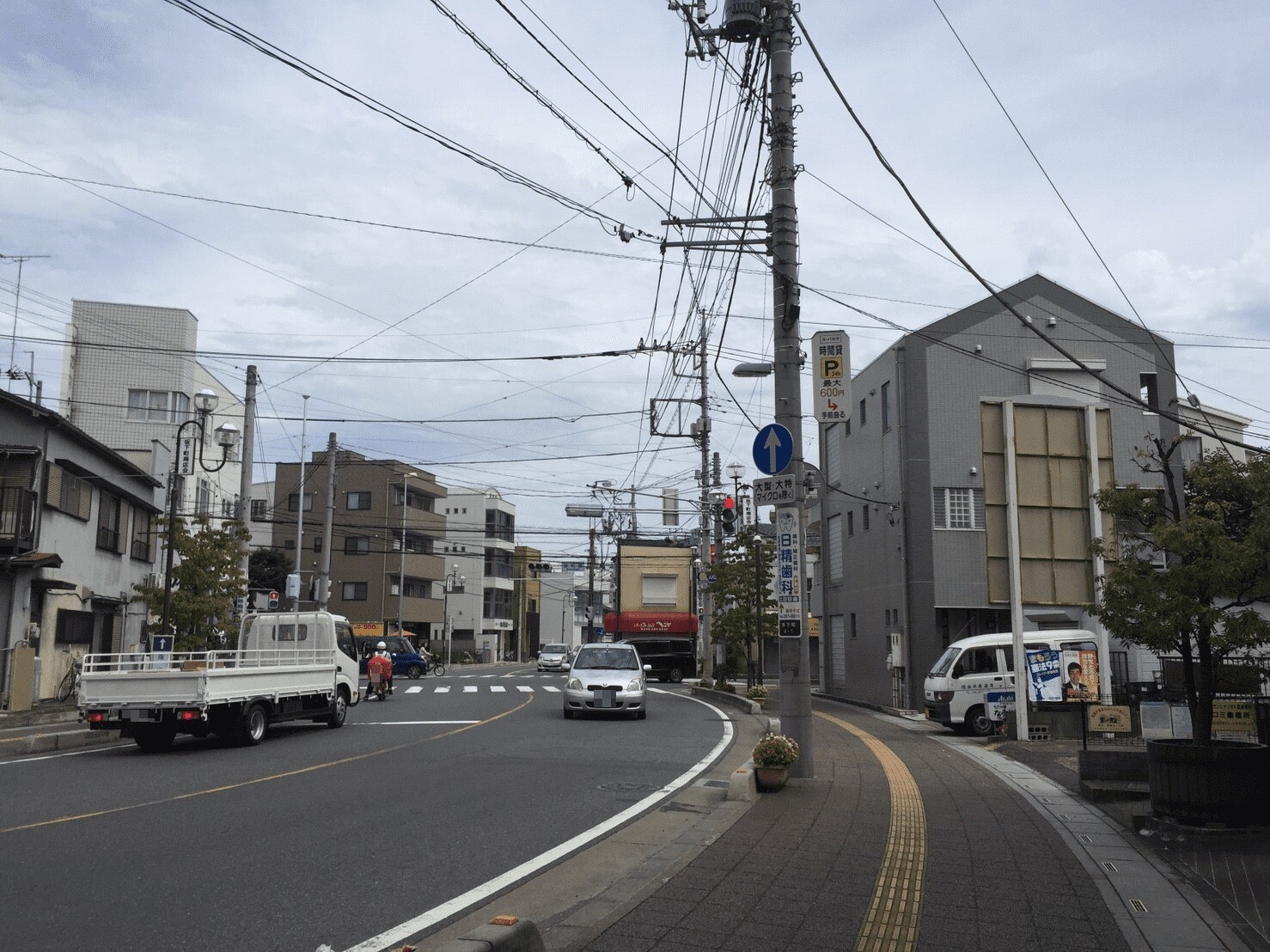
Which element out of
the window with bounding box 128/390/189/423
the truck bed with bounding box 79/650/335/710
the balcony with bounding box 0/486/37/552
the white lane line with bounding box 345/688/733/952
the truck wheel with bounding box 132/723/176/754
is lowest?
the truck wheel with bounding box 132/723/176/754

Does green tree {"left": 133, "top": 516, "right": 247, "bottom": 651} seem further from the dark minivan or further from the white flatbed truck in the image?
the dark minivan

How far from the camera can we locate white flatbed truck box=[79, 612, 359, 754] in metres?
16.2

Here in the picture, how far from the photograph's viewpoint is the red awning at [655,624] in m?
50.4

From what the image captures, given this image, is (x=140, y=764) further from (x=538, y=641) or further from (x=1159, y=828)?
(x=538, y=641)

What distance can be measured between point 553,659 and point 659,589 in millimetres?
6614

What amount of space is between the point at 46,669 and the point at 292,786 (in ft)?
58.6

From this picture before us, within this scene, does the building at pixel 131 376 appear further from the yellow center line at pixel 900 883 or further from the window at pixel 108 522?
the yellow center line at pixel 900 883

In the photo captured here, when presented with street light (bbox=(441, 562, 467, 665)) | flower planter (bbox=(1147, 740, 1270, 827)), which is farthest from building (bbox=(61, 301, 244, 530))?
flower planter (bbox=(1147, 740, 1270, 827))

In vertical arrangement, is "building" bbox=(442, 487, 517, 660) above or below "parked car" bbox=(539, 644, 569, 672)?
above

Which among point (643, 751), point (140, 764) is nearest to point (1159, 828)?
point (643, 751)

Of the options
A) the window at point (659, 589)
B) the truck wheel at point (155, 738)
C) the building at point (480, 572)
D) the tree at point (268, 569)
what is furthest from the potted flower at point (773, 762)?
the building at point (480, 572)

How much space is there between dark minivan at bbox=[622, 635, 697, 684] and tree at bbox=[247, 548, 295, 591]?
23339 millimetres

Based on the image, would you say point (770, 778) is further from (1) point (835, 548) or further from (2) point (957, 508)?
(1) point (835, 548)

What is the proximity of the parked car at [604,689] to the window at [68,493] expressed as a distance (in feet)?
45.0
